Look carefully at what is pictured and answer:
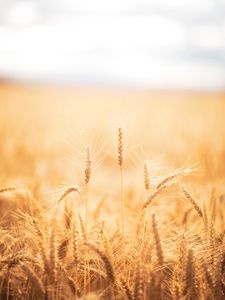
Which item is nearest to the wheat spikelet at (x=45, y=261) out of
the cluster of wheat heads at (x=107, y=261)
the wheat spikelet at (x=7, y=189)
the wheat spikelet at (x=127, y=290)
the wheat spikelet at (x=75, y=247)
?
the cluster of wheat heads at (x=107, y=261)

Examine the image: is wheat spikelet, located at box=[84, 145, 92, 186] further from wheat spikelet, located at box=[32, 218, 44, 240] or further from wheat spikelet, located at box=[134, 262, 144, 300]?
wheat spikelet, located at box=[134, 262, 144, 300]

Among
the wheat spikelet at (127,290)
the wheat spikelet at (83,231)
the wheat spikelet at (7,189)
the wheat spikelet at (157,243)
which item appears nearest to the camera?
the wheat spikelet at (157,243)

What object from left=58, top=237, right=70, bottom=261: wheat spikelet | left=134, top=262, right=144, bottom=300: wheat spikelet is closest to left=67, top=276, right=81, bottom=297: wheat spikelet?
left=58, top=237, right=70, bottom=261: wheat spikelet

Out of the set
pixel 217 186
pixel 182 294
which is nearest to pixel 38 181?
pixel 217 186

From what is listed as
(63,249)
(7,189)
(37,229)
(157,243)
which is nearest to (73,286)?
(63,249)

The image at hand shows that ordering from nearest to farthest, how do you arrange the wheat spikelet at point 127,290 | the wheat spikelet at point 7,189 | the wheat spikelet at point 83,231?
1. the wheat spikelet at point 127,290
2. the wheat spikelet at point 83,231
3. the wheat spikelet at point 7,189

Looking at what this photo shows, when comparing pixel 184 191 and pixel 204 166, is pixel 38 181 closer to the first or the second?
pixel 184 191

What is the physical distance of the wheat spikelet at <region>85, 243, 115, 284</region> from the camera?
4.25 feet

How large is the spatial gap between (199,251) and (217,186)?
2.86 ft

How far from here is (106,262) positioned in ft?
4.33

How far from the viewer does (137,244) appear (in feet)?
5.09

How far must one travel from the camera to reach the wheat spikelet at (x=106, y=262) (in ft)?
4.25

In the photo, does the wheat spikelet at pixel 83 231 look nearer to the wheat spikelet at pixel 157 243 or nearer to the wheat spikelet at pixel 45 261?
the wheat spikelet at pixel 45 261

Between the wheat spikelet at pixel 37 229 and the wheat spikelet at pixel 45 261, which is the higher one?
the wheat spikelet at pixel 37 229
